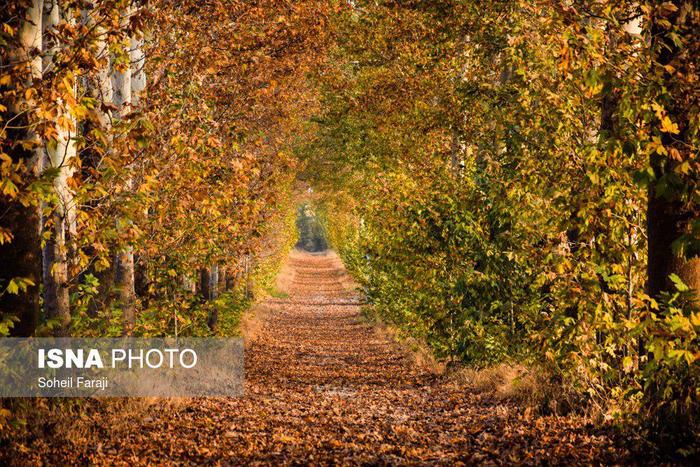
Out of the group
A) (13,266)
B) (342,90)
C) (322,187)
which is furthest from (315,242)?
(13,266)

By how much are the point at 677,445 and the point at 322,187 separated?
32.0m

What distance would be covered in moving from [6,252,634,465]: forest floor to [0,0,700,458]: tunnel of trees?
0.80 metres

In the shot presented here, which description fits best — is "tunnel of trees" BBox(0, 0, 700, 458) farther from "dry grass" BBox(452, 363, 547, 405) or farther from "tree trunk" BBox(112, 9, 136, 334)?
"dry grass" BBox(452, 363, 547, 405)

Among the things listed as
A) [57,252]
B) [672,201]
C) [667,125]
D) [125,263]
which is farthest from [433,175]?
[667,125]

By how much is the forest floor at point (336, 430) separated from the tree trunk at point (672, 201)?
68.9 inches

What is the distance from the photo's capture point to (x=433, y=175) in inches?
539

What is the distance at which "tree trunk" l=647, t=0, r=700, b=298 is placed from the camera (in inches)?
212

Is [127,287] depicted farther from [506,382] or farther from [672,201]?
[672,201]

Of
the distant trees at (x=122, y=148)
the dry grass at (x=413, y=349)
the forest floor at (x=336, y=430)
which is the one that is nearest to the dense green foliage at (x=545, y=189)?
the dry grass at (x=413, y=349)

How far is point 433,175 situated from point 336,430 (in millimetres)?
6421

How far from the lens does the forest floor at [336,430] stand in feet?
23.0

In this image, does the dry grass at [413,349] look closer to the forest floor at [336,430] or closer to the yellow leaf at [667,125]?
the forest floor at [336,430]

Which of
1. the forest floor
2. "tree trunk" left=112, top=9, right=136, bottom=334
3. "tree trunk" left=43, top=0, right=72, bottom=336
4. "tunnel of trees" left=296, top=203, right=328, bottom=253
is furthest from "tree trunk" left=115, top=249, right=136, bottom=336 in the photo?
"tunnel of trees" left=296, top=203, right=328, bottom=253

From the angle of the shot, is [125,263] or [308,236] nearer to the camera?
[125,263]
